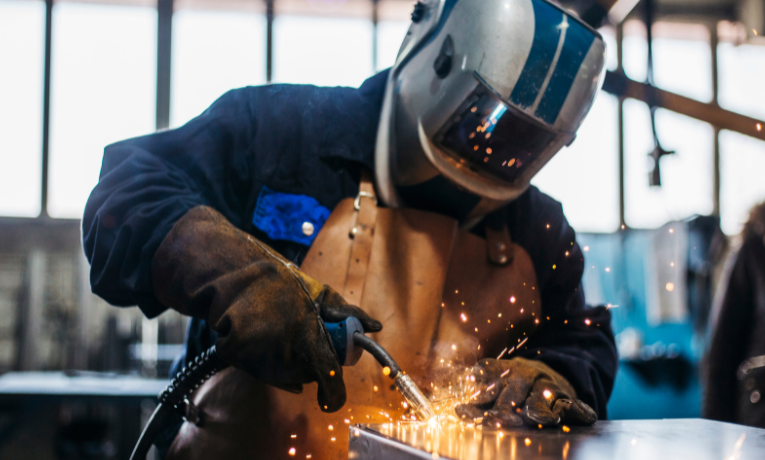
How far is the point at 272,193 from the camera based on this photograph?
2.96 ft

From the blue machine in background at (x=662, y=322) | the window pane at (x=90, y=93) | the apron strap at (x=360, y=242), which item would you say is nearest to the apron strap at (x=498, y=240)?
the apron strap at (x=360, y=242)

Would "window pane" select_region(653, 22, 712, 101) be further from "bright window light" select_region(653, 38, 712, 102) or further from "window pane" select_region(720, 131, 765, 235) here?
"window pane" select_region(720, 131, 765, 235)

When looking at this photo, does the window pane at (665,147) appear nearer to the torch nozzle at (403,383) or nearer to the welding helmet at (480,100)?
the welding helmet at (480,100)

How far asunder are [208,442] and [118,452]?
2.67 m

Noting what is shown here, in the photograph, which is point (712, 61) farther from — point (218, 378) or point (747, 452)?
point (218, 378)

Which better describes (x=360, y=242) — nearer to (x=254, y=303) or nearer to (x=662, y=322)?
(x=254, y=303)

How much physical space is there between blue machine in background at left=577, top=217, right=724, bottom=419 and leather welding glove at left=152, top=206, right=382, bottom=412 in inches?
129

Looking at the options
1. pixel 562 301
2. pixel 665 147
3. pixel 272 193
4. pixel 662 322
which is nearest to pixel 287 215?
pixel 272 193

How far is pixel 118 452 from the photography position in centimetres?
307

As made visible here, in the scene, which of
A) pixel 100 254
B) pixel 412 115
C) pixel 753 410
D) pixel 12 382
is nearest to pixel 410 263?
pixel 412 115

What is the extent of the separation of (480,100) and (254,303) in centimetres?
44

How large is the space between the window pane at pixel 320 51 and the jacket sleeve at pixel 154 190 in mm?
100

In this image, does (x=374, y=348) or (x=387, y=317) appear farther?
(x=387, y=317)

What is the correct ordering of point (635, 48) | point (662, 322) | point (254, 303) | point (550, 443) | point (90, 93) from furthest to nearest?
1. point (662, 322)
2. point (635, 48)
3. point (90, 93)
4. point (254, 303)
5. point (550, 443)
